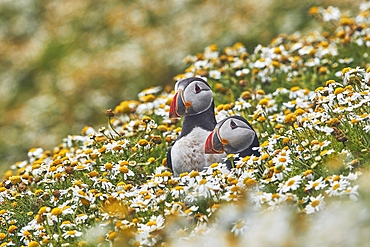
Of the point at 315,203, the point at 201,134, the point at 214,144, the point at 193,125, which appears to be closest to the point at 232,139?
the point at 214,144

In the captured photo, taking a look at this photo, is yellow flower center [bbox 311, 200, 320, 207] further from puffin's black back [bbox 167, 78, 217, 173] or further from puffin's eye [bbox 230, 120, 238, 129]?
puffin's black back [bbox 167, 78, 217, 173]

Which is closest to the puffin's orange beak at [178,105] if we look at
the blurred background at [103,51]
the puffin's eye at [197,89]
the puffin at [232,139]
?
the puffin's eye at [197,89]

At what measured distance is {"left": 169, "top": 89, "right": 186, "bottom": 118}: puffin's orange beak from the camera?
2.92m

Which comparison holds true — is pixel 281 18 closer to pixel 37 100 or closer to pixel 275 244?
pixel 37 100

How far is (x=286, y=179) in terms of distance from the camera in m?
2.60

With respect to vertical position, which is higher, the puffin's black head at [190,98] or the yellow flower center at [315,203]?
the puffin's black head at [190,98]

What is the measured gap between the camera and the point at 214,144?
2762 millimetres

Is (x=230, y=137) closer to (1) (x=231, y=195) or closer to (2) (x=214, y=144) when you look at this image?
(2) (x=214, y=144)

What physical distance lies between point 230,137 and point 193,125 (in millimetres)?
416

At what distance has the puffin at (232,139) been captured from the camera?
2760mm

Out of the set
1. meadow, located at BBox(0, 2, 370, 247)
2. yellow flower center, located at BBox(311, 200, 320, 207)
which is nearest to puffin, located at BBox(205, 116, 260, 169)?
meadow, located at BBox(0, 2, 370, 247)

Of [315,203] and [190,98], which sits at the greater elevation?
[190,98]

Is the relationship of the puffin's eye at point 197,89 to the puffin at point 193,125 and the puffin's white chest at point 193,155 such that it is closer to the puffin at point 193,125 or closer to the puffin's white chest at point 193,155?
the puffin at point 193,125

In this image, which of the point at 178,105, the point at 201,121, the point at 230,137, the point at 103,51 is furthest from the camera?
the point at 103,51
